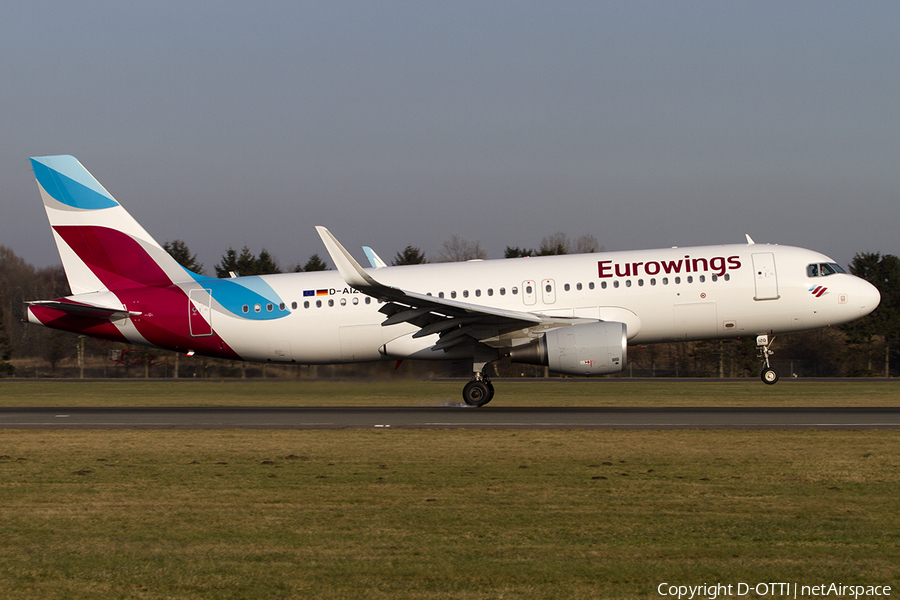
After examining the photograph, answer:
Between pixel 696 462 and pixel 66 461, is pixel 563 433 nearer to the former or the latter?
pixel 696 462

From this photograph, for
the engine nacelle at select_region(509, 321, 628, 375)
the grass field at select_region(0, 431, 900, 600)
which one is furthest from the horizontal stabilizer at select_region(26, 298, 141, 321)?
the engine nacelle at select_region(509, 321, 628, 375)

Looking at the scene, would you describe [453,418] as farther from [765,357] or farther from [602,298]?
[765,357]

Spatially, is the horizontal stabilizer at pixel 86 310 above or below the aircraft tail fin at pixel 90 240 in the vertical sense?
below

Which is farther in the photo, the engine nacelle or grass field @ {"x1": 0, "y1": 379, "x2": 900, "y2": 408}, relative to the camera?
grass field @ {"x1": 0, "y1": 379, "x2": 900, "y2": 408}

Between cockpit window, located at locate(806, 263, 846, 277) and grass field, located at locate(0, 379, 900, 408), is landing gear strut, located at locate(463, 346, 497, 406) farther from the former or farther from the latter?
cockpit window, located at locate(806, 263, 846, 277)

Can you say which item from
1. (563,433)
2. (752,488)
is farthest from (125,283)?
(752,488)

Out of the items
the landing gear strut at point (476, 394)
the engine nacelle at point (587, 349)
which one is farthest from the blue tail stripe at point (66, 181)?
the engine nacelle at point (587, 349)

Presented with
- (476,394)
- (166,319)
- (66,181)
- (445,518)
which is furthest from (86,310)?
(445,518)

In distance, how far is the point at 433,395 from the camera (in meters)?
28.4

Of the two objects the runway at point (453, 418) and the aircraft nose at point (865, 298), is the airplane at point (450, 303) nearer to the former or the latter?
the aircraft nose at point (865, 298)

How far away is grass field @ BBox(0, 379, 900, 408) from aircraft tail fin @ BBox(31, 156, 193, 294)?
4666mm

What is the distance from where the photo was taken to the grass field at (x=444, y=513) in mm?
6703

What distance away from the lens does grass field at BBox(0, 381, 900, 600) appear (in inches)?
264

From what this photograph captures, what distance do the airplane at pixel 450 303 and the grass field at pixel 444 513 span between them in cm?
687
